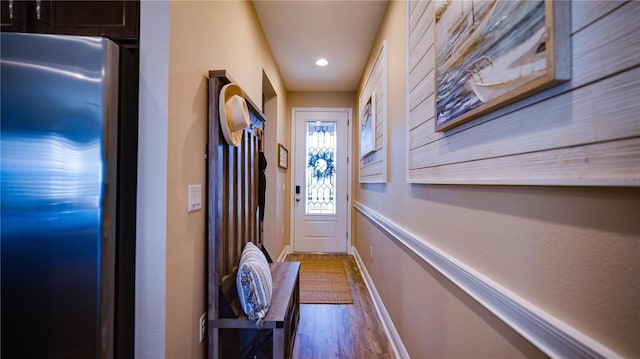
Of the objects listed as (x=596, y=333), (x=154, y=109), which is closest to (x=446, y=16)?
(x=596, y=333)

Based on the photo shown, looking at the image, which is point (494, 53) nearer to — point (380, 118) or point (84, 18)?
point (84, 18)

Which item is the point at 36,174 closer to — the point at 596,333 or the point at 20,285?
the point at 20,285

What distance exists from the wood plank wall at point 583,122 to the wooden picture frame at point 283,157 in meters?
3.08

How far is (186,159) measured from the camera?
127 cm

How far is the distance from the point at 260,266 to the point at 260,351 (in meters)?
0.44

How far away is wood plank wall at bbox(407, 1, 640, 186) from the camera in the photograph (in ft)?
1.58

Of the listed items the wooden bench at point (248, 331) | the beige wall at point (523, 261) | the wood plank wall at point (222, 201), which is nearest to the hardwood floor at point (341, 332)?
the beige wall at point (523, 261)

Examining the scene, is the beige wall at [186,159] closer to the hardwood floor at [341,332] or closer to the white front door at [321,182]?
the hardwood floor at [341,332]

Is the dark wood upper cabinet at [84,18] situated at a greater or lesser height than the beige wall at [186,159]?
greater

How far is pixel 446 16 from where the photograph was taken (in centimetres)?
114

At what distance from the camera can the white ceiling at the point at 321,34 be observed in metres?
2.46

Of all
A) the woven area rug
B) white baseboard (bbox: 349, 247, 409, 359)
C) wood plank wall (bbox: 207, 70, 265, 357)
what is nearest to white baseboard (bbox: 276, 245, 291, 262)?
the woven area rug

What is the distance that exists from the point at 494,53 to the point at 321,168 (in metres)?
3.86

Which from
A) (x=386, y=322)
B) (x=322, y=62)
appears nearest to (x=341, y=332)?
(x=386, y=322)
